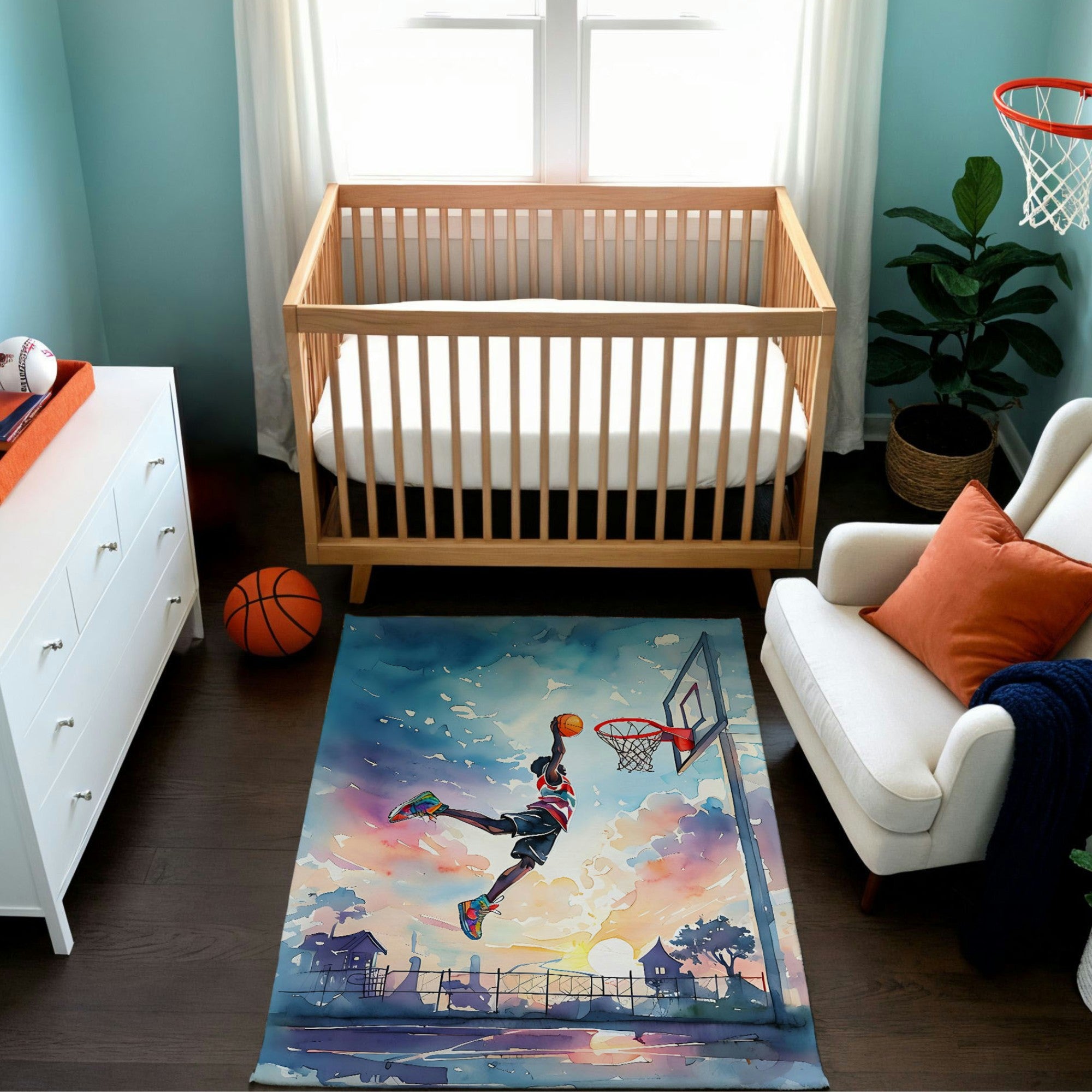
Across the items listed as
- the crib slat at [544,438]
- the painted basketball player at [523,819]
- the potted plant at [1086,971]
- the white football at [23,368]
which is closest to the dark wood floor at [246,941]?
the potted plant at [1086,971]

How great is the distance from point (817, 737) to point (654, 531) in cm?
104

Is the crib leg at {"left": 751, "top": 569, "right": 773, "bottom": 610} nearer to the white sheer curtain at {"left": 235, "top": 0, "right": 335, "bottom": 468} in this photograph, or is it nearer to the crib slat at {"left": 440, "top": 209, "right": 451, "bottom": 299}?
the crib slat at {"left": 440, "top": 209, "right": 451, "bottom": 299}

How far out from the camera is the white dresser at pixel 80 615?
1.95 m

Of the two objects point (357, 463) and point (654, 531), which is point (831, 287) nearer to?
point (654, 531)

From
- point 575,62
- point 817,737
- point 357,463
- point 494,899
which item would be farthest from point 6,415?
point 575,62

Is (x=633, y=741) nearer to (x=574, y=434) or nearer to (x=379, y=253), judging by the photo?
(x=574, y=434)

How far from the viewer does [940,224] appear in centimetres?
324

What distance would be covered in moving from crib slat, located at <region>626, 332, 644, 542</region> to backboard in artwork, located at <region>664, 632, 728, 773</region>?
37 centimetres

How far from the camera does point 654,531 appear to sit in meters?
3.25

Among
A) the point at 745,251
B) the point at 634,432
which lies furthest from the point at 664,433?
the point at 745,251

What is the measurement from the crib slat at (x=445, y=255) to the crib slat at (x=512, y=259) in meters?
0.19

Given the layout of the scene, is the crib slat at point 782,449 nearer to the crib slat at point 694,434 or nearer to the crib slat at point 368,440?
the crib slat at point 694,434

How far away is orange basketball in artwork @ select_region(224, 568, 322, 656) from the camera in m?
2.81

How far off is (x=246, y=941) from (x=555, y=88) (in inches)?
99.1
